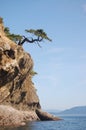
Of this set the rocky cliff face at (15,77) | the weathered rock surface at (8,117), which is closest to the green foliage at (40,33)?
the rocky cliff face at (15,77)

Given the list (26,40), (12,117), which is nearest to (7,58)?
(12,117)

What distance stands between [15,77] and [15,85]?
5.02 m

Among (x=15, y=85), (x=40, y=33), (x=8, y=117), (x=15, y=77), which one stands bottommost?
(x=8, y=117)

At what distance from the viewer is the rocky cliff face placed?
198 ft

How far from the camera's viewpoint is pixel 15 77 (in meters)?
67.1

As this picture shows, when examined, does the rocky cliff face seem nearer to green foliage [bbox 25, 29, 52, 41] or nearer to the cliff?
the cliff

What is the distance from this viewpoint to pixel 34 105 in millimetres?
88125

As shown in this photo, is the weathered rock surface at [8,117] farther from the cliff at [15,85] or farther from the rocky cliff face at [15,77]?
the rocky cliff face at [15,77]

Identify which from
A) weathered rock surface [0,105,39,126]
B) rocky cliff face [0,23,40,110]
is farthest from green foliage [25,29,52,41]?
weathered rock surface [0,105,39,126]

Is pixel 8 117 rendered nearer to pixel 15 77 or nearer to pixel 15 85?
pixel 15 77

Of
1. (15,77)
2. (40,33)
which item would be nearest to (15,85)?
(15,77)

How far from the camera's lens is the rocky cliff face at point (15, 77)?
60.4 meters

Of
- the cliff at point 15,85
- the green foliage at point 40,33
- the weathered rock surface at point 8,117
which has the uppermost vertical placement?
the green foliage at point 40,33

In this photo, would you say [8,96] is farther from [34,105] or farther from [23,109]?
[34,105]
